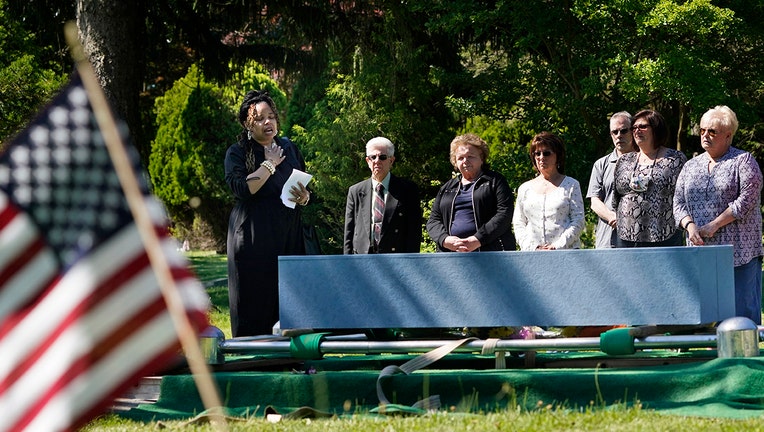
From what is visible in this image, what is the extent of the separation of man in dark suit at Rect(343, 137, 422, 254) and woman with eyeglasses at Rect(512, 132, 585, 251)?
2.63ft

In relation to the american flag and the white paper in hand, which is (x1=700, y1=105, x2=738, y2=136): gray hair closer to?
the white paper in hand

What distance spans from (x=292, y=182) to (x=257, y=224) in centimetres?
48

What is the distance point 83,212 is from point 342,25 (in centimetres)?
1277

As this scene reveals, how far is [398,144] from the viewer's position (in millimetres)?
→ 23031

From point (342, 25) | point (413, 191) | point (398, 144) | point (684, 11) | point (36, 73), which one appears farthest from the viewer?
point (398, 144)

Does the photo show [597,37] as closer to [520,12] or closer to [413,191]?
[520,12]

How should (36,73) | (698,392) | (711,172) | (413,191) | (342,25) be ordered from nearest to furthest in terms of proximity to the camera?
(698,392), (711,172), (413,191), (342,25), (36,73)

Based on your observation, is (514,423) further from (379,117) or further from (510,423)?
(379,117)

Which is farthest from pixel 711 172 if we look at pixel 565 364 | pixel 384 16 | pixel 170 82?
pixel 170 82

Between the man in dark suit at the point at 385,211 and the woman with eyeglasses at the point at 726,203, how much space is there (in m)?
1.85

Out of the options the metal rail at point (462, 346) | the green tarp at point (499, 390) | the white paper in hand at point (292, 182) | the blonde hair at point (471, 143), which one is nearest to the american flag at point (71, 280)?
the green tarp at point (499, 390)

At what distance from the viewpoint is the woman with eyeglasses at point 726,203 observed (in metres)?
7.88

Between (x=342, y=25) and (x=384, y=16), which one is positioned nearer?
(x=342, y=25)

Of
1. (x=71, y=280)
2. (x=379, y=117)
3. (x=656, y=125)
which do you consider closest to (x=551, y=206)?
(x=656, y=125)
